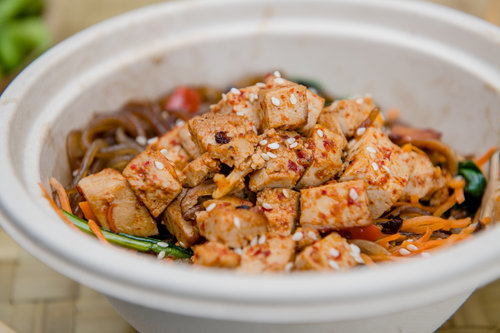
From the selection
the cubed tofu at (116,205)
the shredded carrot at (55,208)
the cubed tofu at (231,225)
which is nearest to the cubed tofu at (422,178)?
the cubed tofu at (231,225)

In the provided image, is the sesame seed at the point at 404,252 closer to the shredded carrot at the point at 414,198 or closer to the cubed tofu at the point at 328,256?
the cubed tofu at the point at 328,256

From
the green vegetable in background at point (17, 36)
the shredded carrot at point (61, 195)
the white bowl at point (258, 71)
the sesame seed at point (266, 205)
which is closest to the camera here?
the white bowl at point (258, 71)

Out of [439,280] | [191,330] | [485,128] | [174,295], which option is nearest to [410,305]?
[439,280]

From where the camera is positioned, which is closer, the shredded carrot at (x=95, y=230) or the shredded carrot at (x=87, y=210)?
the shredded carrot at (x=95, y=230)

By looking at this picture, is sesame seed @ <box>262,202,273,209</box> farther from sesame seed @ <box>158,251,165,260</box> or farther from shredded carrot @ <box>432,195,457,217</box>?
shredded carrot @ <box>432,195,457,217</box>

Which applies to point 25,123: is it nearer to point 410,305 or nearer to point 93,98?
point 93,98

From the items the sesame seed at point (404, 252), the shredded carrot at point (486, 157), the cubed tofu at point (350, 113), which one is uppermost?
the cubed tofu at point (350, 113)

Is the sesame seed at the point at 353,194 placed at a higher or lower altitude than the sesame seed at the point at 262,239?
higher

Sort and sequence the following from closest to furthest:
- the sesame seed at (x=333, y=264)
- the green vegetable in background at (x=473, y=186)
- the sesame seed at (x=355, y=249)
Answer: the sesame seed at (x=333, y=264)
the sesame seed at (x=355, y=249)
the green vegetable in background at (x=473, y=186)
